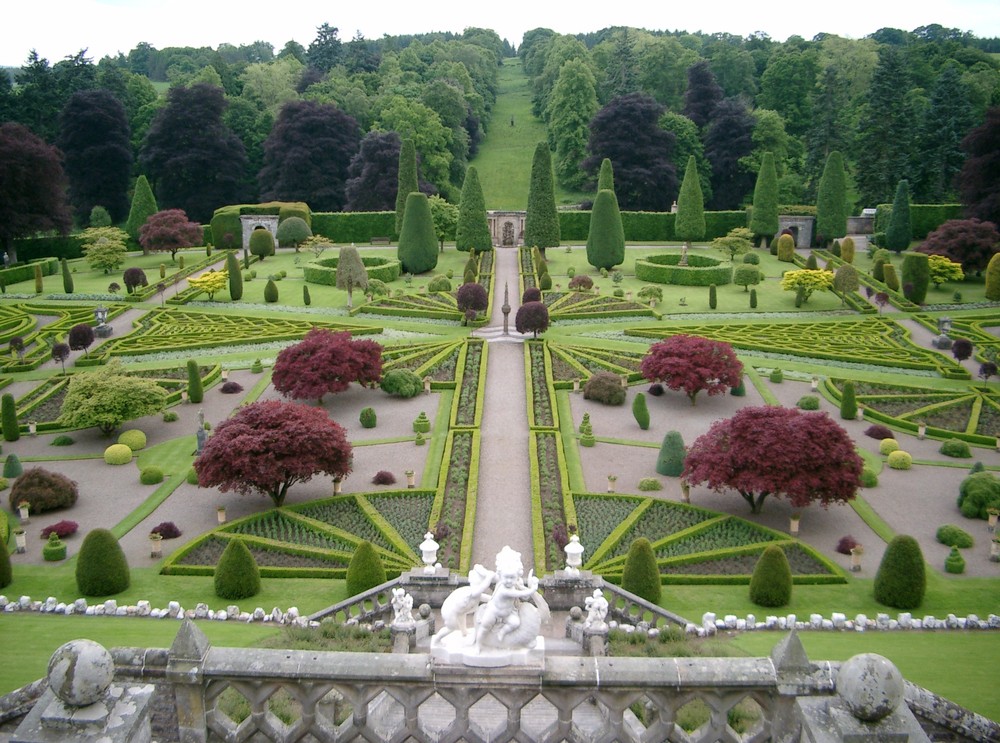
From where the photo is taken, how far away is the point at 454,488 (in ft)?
98.8

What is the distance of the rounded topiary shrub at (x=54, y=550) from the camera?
26062mm

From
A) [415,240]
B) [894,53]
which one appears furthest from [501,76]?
[415,240]

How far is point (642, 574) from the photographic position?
912 inches

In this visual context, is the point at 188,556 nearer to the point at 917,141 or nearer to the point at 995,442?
the point at 995,442

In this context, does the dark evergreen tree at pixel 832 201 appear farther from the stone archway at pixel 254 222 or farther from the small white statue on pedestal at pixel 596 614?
the small white statue on pedestal at pixel 596 614

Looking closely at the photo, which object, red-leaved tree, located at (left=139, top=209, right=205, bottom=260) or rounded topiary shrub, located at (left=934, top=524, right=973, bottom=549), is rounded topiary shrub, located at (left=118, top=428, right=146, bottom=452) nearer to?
rounded topiary shrub, located at (left=934, top=524, right=973, bottom=549)

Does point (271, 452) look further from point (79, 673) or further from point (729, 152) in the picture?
point (729, 152)

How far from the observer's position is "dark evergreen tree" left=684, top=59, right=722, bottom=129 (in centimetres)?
9644

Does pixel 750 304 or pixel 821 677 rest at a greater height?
pixel 821 677

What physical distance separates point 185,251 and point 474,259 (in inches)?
1097

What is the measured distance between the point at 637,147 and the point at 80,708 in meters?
82.1

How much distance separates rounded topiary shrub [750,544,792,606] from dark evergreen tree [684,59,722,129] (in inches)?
3154

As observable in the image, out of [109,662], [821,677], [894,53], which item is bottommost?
[821,677]

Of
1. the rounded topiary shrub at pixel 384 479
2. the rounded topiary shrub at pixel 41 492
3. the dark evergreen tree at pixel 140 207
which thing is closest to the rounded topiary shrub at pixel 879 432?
the rounded topiary shrub at pixel 384 479
